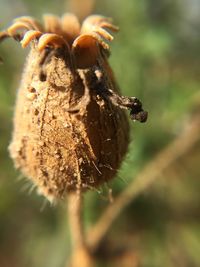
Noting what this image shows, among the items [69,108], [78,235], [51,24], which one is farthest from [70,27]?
[78,235]

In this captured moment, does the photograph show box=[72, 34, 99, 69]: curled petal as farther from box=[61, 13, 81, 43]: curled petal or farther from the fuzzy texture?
box=[61, 13, 81, 43]: curled petal

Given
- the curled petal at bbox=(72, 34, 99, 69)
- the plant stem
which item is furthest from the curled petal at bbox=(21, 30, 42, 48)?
the plant stem

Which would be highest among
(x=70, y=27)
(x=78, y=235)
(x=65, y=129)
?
(x=70, y=27)

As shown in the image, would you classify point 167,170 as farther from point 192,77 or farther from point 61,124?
point 61,124

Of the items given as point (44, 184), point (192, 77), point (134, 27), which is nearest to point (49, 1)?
point (134, 27)

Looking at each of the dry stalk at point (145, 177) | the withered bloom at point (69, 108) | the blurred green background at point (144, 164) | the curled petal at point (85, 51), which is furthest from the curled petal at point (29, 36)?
the dry stalk at point (145, 177)

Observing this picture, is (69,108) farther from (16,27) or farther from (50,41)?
(16,27)
